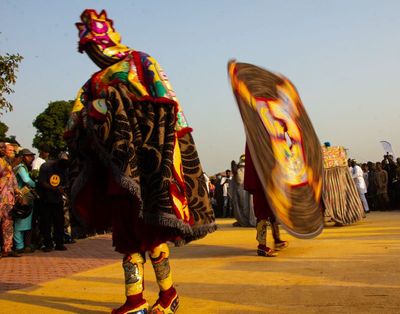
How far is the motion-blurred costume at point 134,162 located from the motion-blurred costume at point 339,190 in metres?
7.24

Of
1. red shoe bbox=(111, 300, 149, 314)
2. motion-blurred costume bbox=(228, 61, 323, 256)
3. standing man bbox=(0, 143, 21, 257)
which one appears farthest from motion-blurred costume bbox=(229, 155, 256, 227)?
red shoe bbox=(111, 300, 149, 314)

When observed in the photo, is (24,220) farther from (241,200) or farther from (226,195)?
(226,195)

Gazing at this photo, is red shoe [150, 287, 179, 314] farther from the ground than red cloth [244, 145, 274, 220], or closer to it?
closer to it

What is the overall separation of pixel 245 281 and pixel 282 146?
1176mm

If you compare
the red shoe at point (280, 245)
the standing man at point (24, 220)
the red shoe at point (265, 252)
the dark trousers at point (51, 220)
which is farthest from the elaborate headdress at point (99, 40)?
the dark trousers at point (51, 220)

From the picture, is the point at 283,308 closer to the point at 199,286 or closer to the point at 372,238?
the point at 199,286

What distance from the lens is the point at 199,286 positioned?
4.13 meters

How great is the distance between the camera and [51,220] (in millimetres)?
8930

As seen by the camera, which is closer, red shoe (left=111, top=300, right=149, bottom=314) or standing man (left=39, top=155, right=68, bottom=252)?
red shoe (left=111, top=300, right=149, bottom=314)

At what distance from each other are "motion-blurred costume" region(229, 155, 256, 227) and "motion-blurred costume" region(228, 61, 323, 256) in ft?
24.7

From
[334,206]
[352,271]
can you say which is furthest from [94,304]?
[334,206]

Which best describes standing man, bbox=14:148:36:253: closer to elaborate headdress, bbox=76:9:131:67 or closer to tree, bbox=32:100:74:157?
elaborate headdress, bbox=76:9:131:67

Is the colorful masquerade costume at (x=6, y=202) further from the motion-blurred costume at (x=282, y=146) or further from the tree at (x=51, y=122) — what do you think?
the tree at (x=51, y=122)

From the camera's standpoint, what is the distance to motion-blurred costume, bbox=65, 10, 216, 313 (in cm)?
295
